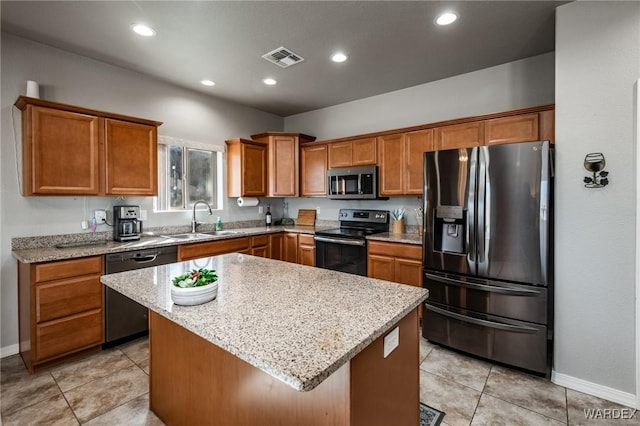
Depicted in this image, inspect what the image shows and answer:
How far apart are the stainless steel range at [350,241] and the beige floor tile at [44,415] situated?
8.79 feet

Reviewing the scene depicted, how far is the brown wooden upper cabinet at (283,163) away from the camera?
15.3 ft

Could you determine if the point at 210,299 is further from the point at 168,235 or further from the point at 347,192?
the point at 347,192

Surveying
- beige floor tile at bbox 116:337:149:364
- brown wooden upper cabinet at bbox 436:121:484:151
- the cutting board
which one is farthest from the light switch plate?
the cutting board

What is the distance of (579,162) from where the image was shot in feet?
7.21

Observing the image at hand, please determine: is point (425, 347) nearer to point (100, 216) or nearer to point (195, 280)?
point (195, 280)

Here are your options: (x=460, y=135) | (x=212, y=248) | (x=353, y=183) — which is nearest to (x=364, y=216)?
(x=353, y=183)

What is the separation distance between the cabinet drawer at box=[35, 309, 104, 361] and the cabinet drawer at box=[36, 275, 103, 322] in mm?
57

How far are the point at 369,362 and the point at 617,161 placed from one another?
88.9 inches

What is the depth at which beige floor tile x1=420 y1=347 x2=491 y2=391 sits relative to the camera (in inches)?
91.7

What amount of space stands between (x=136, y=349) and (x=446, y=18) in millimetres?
3958

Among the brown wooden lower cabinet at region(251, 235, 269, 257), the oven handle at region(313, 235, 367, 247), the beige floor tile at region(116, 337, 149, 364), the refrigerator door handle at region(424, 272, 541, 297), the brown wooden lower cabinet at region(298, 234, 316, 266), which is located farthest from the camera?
the brown wooden lower cabinet at region(298, 234, 316, 266)

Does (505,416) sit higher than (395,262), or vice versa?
(395,262)

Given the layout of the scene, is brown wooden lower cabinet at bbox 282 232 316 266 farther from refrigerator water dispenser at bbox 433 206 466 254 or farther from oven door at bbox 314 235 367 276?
refrigerator water dispenser at bbox 433 206 466 254

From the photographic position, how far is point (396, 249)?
334cm
